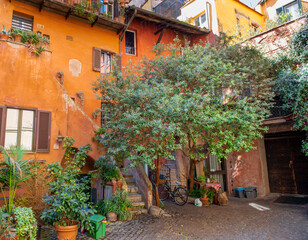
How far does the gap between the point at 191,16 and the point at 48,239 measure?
16.1 meters

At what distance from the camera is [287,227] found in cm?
701

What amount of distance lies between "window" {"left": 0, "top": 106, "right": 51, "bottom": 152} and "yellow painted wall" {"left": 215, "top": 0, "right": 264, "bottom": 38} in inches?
472

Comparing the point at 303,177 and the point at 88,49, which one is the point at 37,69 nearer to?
the point at 88,49

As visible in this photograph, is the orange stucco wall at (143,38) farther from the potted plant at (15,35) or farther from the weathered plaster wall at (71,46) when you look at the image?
the potted plant at (15,35)

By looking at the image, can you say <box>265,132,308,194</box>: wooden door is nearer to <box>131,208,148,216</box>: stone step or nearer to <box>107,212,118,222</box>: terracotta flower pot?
<box>131,208,148,216</box>: stone step

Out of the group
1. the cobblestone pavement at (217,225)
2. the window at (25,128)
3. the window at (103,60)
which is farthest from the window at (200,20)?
the window at (25,128)

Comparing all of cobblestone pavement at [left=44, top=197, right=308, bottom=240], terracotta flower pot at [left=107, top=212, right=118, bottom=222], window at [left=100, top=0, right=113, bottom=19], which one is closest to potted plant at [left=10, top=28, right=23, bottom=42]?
window at [left=100, top=0, right=113, bottom=19]

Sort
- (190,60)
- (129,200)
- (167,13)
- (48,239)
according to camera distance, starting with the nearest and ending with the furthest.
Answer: (48,239), (129,200), (190,60), (167,13)

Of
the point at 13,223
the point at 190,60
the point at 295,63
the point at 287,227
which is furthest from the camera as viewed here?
the point at 295,63

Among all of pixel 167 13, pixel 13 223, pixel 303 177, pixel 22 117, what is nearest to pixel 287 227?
pixel 303 177

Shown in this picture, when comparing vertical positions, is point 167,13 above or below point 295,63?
above

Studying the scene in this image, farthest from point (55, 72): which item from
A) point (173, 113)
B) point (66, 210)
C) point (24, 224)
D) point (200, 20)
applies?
point (200, 20)

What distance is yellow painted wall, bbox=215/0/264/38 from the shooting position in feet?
50.1

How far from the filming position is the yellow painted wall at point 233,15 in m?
15.3
